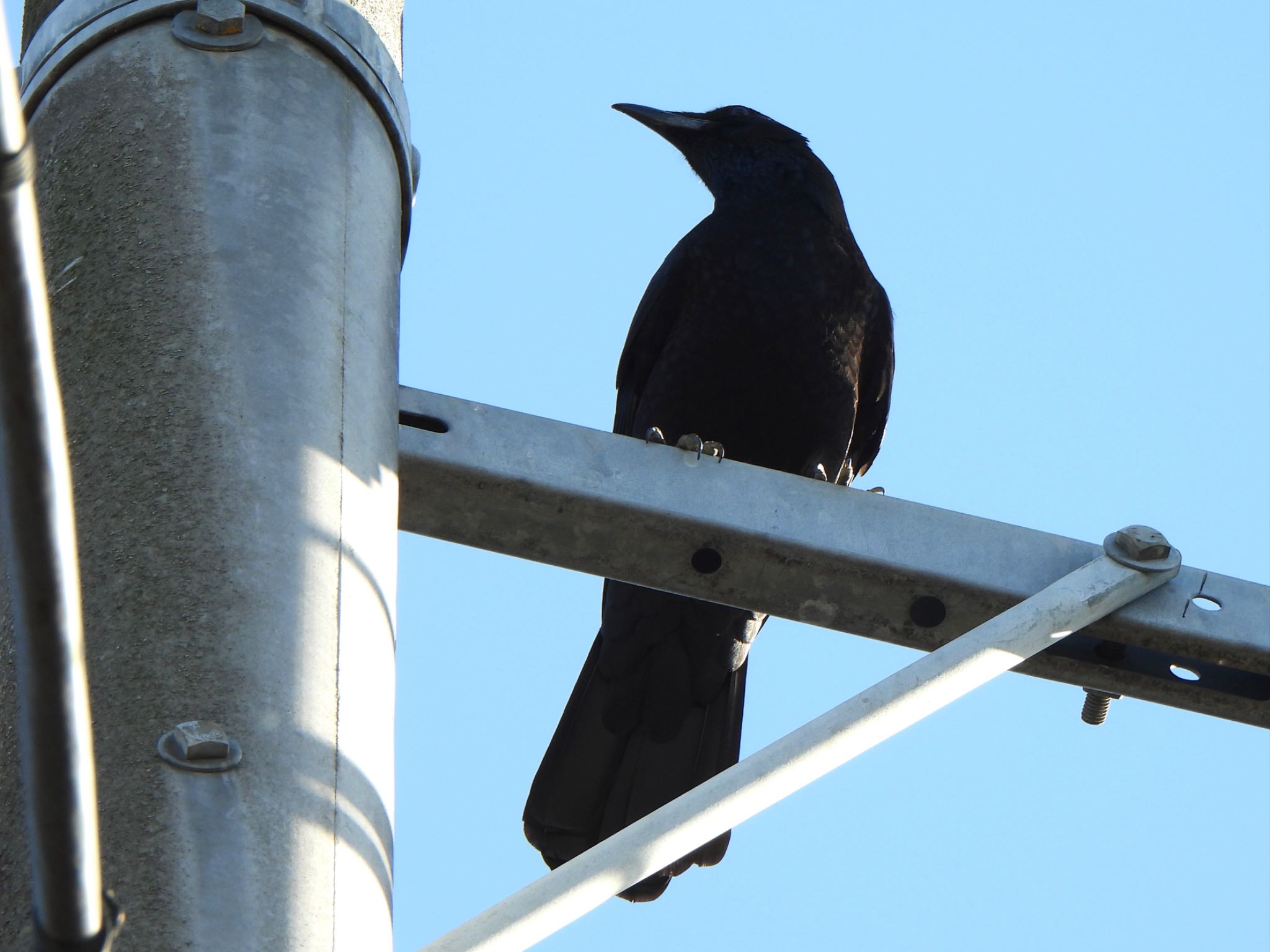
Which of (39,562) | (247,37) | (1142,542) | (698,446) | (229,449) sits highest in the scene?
(247,37)

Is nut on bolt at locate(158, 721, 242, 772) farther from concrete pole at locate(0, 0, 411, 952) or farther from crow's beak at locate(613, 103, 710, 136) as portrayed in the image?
crow's beak at locate(613, 103, 710, 136)

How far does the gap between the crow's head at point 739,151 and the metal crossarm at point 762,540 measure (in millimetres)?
3475

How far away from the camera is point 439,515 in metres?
2.01

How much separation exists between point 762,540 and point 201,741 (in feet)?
2.68

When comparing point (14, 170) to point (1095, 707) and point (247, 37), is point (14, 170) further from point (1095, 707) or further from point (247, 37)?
point (1095, 707)

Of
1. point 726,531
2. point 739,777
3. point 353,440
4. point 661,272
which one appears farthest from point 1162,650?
point 661,272

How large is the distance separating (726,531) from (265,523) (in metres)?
0.65

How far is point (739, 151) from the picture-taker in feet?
18.5

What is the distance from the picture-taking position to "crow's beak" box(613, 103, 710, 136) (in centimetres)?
588

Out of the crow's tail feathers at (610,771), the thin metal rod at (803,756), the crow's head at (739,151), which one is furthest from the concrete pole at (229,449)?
the crow's head at (739,151)

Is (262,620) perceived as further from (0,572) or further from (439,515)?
(439,515)

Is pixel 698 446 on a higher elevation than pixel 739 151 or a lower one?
lower

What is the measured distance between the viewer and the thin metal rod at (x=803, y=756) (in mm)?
1442

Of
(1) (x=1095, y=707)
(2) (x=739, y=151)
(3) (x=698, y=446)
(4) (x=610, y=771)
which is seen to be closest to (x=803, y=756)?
(1) (x=1095, y=707)
